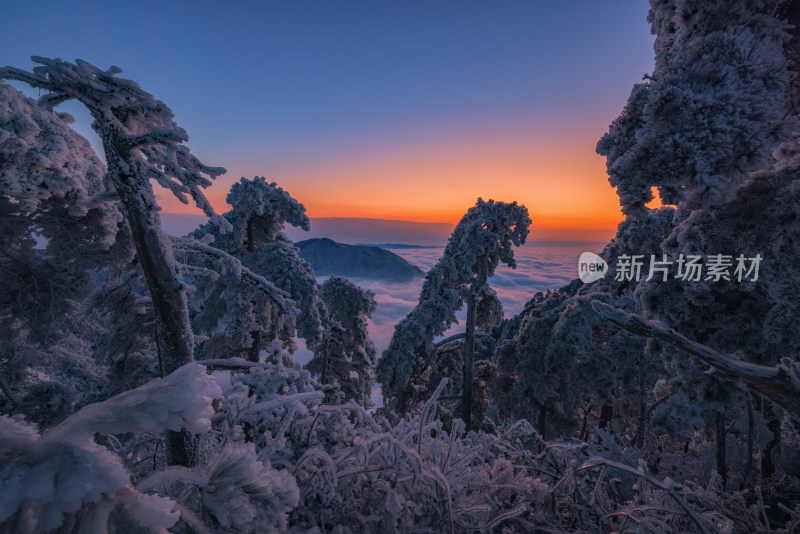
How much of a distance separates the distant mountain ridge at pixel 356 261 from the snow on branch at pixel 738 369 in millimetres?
88184

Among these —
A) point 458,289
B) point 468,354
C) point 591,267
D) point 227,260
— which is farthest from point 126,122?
point 591,267

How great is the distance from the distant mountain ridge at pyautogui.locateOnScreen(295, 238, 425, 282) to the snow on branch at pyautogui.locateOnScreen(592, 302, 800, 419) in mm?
88184

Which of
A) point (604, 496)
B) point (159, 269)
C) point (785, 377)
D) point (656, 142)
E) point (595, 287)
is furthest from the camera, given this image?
point (595, 287)

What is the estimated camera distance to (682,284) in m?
4.99

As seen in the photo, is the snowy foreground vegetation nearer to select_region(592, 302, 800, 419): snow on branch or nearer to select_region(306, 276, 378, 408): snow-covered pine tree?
select_region(592, 302, 800, 419): snow on branch

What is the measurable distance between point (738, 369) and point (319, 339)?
881cm

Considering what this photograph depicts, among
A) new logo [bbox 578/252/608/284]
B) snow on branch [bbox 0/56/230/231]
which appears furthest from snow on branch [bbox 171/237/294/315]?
new logo [bbox 578/252/608/284]

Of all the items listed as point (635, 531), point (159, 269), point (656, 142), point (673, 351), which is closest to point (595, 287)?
point (673, 351)

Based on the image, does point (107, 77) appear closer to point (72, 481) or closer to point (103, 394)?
point (72, 481)

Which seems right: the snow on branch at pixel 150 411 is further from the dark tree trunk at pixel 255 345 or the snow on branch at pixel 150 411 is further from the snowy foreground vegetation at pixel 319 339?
the dark tree trunk at pixel 255 345

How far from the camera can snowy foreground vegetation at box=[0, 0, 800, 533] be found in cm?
102

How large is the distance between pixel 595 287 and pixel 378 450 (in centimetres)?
1331

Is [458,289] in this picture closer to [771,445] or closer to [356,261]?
[771,445]

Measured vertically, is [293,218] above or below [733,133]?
below
